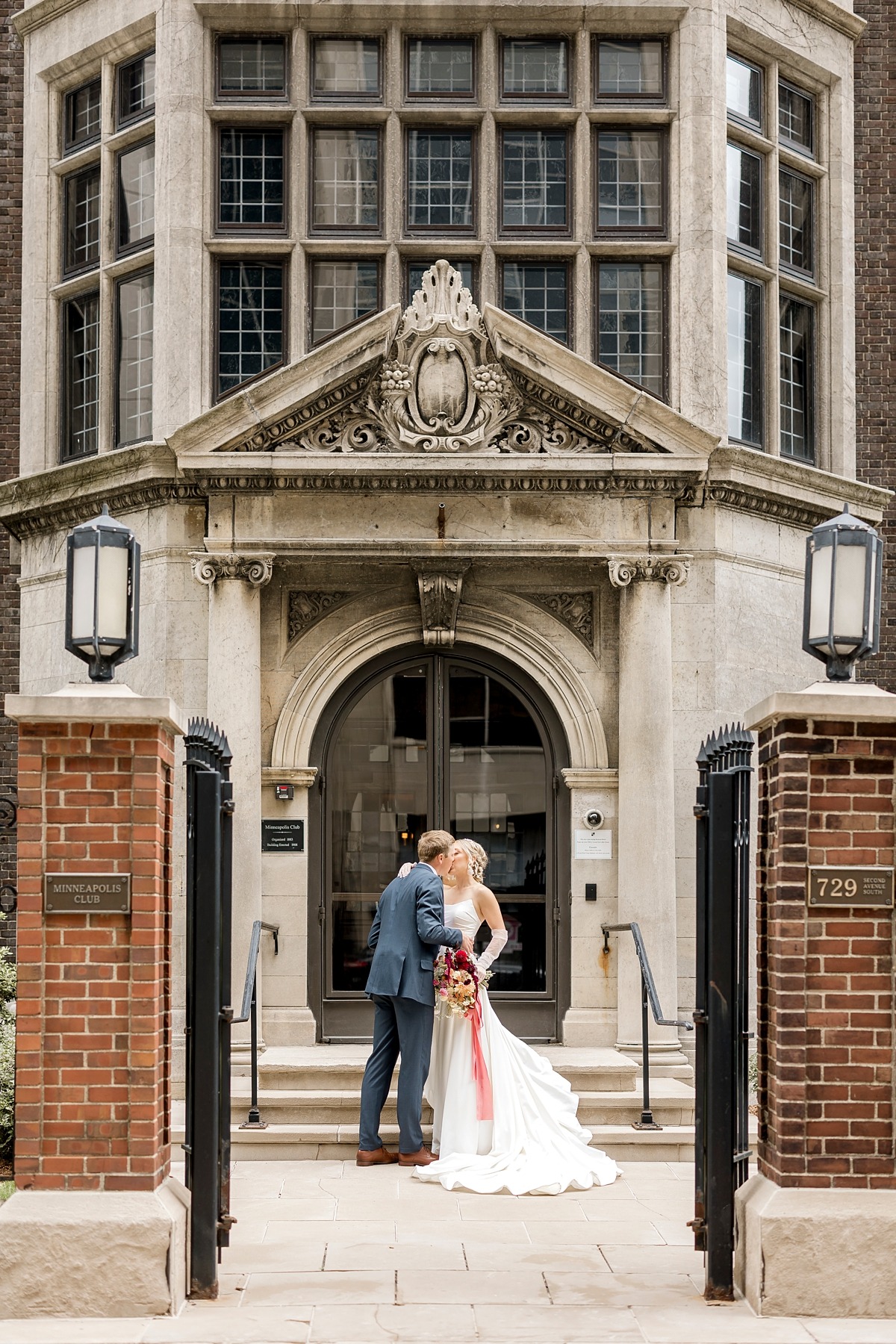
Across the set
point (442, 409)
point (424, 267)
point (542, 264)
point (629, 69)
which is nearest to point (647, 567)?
point (442, 409)

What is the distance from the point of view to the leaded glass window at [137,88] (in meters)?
13.1

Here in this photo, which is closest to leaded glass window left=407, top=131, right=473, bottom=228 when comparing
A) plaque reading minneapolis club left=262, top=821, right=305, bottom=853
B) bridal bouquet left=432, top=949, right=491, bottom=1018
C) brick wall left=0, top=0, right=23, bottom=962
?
plaque reading minneapolis club left=262, top=821, right=305, bottom=853

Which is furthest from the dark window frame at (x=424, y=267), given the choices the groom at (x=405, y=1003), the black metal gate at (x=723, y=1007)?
the black metal gate at (x=723, y=1007)

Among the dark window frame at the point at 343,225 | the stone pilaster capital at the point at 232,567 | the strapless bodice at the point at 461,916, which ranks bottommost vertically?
the strapless bodice at the point at 461,916

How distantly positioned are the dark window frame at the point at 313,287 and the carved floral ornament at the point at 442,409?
0.90 meters

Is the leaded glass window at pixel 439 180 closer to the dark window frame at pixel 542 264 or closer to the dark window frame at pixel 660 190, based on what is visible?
the dark window frame at pixel 542 264

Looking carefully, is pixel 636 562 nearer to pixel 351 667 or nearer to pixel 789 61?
pixel 351 667

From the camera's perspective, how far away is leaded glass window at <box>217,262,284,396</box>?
1274cm

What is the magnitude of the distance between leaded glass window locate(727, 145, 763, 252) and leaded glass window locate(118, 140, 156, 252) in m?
4.43

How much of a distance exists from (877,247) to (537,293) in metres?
4.17

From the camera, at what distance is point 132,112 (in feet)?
43.8

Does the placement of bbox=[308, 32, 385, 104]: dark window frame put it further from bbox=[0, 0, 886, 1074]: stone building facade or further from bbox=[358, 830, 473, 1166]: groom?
bbox=[358, 830, 473, 1166]: groom

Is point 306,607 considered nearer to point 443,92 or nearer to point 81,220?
point 81,220

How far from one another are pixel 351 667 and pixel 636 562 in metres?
2.18
